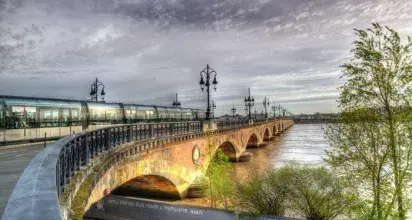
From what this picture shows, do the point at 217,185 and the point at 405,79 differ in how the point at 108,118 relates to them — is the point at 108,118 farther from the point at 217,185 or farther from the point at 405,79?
the point at 405,79

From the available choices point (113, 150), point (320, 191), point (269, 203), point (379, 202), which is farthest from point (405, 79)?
point (113, 150)

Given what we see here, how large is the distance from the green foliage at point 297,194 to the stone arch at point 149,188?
16.6ft

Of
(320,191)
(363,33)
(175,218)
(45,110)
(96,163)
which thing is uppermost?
(363,33)

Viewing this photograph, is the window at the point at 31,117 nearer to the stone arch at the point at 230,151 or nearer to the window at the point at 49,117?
the window at the point at 49,117

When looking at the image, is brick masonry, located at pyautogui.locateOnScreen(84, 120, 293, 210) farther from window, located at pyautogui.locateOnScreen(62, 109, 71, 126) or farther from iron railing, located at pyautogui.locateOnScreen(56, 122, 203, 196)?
window, located at pyautogui.locateOnScreen(62, 109, 71, 126)

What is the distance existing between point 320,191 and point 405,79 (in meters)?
8.30

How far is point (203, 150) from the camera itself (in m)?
21.5

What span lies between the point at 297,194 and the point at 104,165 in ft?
45.3

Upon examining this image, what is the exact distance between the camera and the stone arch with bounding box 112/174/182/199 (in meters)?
17.2

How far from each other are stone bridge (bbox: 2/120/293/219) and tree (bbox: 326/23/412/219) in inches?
381

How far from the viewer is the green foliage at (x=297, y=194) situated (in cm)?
1603

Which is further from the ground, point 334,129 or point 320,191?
point 334,129

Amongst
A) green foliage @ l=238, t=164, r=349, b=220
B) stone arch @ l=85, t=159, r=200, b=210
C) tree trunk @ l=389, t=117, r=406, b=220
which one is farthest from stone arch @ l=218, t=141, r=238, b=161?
tree trunk @ l=389, t=117, r=406, b=220

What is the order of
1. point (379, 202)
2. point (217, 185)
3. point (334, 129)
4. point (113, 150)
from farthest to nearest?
point (217, 185), point (334, 129), point (379, 202), point (113, 150)
